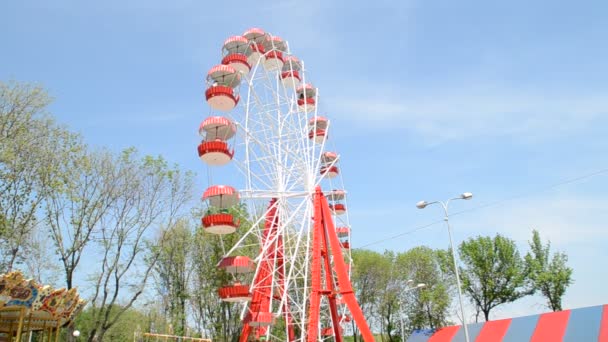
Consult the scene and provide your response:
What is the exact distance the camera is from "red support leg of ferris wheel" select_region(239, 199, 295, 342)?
22.8 meters

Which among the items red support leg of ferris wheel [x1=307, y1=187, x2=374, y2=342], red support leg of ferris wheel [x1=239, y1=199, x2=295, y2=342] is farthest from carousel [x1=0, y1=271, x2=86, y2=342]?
red support leg of ferris wheel [x1=307, y1=187, x2=374, y2=342]

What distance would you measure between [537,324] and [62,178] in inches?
1084

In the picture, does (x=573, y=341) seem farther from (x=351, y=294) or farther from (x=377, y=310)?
(x=377, y=310)

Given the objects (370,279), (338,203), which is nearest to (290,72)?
(338,203)

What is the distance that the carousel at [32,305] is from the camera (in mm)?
14680

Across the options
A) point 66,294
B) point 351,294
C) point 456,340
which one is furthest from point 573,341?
point 66,294

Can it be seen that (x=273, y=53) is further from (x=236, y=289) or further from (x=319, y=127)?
(x=236, y=289)

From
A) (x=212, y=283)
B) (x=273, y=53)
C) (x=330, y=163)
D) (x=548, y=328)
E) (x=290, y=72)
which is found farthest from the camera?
(x=212, y=283)

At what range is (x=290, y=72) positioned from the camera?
98.6 feet

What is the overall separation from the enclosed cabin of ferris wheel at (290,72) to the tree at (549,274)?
2609 centimetres

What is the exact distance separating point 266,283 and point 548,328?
16.4 meters

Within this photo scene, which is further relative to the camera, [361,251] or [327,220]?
[361,251]

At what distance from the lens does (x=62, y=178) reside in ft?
74.8

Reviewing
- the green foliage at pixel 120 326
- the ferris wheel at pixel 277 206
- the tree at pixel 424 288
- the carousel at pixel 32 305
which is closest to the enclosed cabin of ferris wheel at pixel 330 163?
the ferris wheel at pixel 277 206
